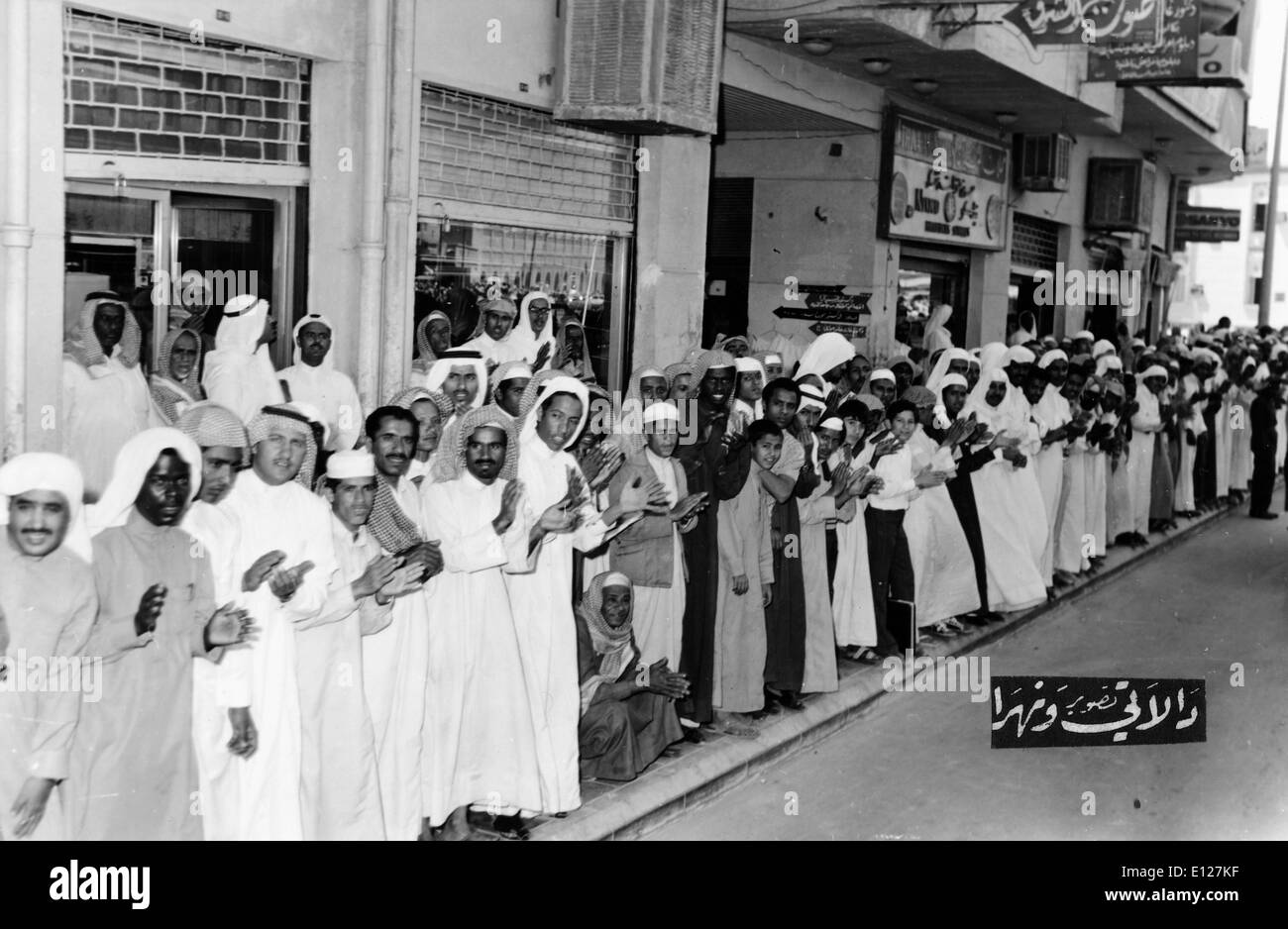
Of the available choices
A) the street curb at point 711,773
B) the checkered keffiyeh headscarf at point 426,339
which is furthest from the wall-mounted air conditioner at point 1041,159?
the checkered keffiyeh headscarf at point 426,339

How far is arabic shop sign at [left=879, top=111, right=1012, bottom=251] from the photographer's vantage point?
15.2 metres

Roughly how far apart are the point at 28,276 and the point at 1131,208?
18468 millimetres

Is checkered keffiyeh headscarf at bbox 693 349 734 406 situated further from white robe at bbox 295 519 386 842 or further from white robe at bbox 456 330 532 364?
white robe at bbox 295 519 386 842

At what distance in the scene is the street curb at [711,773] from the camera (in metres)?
6.30

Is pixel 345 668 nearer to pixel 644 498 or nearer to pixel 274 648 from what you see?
pixel 274 648

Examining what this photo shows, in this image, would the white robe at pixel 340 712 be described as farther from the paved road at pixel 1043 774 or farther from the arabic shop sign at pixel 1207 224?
the arabic shop sign at pixel 1207 224

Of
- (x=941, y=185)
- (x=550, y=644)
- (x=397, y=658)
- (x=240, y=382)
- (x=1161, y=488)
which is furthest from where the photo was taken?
(x=941, y=185)

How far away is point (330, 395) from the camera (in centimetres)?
784

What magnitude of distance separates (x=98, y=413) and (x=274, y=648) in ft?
7.81

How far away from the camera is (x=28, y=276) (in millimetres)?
6477

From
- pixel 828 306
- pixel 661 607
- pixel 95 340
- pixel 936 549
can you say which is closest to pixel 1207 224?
pixel 828 306

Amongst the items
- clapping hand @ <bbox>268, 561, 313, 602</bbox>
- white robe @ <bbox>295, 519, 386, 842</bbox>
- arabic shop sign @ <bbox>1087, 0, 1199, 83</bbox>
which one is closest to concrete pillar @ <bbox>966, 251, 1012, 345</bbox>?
arabic shop sign @ <bbox>1087, 0, 1199, 83</bbox>

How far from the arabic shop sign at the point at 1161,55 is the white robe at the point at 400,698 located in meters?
8.73

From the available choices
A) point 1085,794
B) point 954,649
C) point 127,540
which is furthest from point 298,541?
point 954,649
